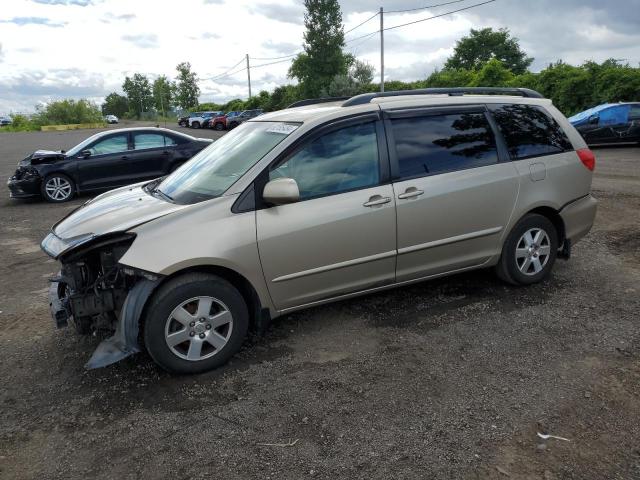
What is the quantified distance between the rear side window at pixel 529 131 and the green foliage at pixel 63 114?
242 ft

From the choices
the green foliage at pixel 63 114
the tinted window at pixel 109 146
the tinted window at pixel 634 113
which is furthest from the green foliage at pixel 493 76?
the green foliage at pixel 63 114

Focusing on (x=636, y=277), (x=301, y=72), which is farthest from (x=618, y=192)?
(x=301, y=72)

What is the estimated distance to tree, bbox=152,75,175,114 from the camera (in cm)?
8606

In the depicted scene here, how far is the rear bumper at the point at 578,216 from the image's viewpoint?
4680mm

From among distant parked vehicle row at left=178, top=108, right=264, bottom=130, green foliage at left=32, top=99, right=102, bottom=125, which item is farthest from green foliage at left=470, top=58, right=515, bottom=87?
green foliage at left=32, top=99, right=102, bottom=125

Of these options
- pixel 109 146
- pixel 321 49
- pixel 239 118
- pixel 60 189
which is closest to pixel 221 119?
pixel 239 118

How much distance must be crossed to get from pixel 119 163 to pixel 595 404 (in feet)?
32.2

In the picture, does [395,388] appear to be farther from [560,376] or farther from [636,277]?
[636,277]

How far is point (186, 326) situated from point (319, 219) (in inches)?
45.6

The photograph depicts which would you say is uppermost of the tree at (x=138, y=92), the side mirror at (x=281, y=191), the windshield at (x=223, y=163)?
the tree at (x=138, y=92)

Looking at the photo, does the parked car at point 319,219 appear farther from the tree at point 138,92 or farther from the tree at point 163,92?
the tree at point 138,92

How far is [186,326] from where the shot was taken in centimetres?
336

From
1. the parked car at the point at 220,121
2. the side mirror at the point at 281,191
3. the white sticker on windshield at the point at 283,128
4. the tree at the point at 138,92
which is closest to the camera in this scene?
the side mirror at the point at 281,191

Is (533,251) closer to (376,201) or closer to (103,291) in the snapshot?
(376,201)
